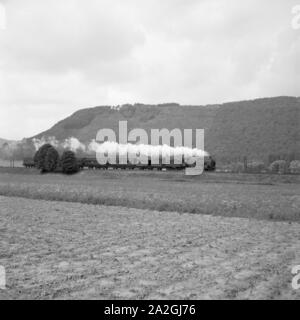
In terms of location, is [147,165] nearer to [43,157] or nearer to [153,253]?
[43,157]

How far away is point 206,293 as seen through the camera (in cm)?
702

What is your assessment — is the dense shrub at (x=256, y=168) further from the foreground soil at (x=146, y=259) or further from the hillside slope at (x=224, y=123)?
the foreground soil at (x=146, y=259)

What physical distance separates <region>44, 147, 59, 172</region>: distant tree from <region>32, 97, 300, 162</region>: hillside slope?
40.1 meters

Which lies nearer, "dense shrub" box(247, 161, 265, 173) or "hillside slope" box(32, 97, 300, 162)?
"dense shrub" box(247, 161, 265, 173)

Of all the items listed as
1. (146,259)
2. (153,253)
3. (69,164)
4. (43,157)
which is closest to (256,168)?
(69,164)

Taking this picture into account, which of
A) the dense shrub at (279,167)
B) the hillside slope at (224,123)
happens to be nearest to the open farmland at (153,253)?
the dense shrub at (279,167)

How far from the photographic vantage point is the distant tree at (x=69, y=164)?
56156 millimetres

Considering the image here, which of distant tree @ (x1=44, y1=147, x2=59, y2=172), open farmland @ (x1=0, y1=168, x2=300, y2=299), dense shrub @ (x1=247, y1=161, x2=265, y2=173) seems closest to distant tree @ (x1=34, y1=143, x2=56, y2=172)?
distant tree @ (x1=44, y1=147, x2=59, y2=172)

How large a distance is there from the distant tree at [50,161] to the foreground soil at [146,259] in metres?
42.4

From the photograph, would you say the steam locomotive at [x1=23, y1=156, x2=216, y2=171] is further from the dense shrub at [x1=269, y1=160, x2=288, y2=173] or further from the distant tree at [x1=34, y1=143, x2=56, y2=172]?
the dense shrub at [x1=269, y1=160, x2=288, y2=173]

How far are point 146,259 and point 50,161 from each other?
50.8 m

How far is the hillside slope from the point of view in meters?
105

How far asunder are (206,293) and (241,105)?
134558mm
